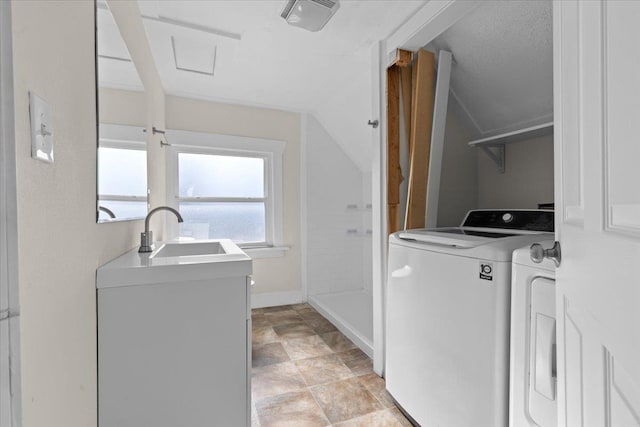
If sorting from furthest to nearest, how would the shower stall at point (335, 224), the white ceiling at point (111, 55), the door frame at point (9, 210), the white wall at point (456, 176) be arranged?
the shower stall at point (335, 224), the white wall at point (456, 176), the white ceiling at point (111, 55), the door frame at point (9, 210)

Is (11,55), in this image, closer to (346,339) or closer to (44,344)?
(44,344)

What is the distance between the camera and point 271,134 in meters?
3.29

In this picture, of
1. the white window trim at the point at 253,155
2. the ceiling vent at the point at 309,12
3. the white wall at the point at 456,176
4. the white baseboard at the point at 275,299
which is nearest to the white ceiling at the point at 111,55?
the ceiling vent at the point at 309,12

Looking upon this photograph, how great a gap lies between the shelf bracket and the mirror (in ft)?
6.98

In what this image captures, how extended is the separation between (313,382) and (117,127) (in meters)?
1.79

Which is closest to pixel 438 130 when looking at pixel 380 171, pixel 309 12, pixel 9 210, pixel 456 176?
pixel 380 171

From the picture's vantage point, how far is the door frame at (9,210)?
45 cm

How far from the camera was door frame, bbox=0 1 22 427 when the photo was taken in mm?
448

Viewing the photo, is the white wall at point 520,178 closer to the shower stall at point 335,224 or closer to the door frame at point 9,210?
the shower stall at point 335,224

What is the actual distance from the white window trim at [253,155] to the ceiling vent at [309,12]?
163 cm

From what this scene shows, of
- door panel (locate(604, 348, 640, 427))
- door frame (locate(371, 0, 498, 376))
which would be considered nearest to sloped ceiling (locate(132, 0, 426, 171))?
door frame (locate(371, 0, 498, 376))

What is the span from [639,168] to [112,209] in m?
1.46

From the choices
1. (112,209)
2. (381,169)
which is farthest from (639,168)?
(381,169)

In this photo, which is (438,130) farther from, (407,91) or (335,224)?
(335,224)
